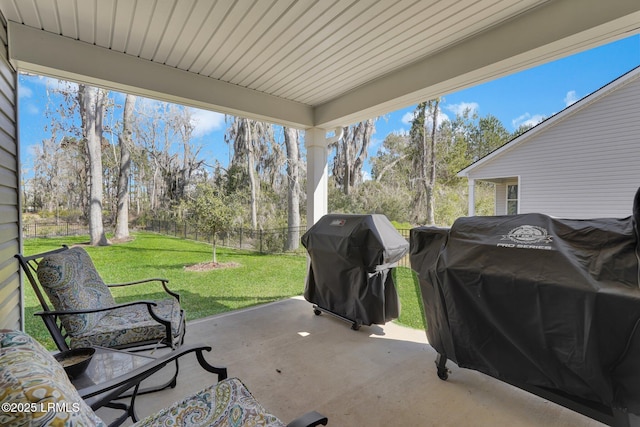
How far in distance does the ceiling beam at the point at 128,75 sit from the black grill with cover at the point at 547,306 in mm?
2826

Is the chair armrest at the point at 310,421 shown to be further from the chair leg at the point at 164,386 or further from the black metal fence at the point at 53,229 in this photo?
the black metal fence at the point at 53,229

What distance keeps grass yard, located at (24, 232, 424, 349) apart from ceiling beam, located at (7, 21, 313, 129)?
280cm

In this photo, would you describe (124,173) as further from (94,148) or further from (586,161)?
(586,161)

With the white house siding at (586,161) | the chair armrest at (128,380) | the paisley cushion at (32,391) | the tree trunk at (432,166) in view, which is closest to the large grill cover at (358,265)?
the chair armrest at (128,380)

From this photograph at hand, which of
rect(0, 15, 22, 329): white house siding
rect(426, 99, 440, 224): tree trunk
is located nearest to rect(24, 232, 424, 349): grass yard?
rect(0, 15, 22, 329): white house siding

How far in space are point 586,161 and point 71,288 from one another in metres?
6.86

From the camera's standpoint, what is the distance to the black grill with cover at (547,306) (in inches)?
58.4

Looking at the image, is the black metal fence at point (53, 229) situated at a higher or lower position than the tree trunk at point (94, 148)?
lower

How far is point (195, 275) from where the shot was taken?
20.5 ft

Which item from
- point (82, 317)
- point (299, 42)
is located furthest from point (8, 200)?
point (299, 42)

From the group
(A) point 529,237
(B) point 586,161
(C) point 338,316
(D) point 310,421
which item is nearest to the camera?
(D) point 310,421

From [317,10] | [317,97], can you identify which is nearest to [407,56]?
[317,10]

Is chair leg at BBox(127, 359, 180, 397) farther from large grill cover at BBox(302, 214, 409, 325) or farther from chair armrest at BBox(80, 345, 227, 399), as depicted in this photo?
large grill cover at BBox(302, 214, 409, 325)

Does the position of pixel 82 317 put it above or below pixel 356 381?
above
